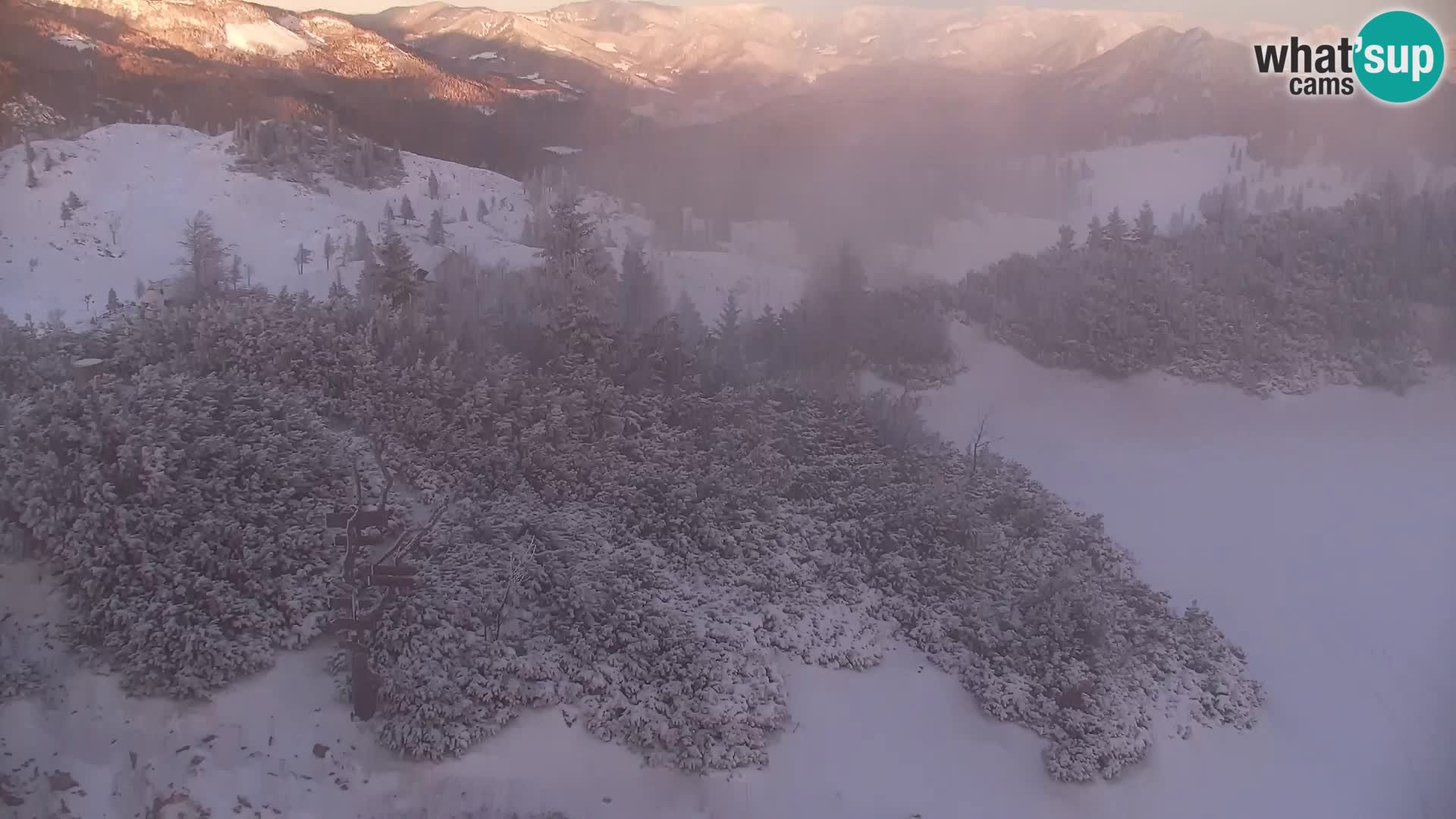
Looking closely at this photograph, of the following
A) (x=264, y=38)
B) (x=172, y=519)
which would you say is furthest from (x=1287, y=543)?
(x=264, y=38)

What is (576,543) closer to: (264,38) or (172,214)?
(172,214)

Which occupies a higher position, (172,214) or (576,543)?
(172,214)

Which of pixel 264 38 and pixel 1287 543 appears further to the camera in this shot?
pixel 264 38

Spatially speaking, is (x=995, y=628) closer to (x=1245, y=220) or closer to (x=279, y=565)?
(x=279, y=565)

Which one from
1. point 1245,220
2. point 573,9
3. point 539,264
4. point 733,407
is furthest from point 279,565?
point 1245,220

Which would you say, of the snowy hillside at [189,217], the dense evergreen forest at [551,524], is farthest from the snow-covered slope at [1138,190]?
the dense evergreen forest at [551,524]

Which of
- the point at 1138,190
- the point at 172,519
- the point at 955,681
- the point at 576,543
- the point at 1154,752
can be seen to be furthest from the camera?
the point at 1138,190
